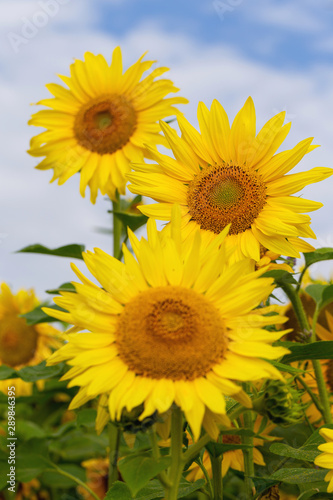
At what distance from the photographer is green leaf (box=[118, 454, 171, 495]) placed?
92 cm

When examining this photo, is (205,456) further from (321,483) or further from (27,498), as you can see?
(27,498)

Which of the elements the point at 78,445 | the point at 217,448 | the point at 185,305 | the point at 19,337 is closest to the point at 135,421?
the point at 185,305

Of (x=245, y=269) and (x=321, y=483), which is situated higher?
(x=245, y=269)

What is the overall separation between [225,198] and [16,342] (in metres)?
1.86

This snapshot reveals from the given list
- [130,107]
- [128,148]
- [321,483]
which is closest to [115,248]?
[128,148]

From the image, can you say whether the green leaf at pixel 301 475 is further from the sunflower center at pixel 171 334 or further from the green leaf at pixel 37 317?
the green leaf at pixel 37 317

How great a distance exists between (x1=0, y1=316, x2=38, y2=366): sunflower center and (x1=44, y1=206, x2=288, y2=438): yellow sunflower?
6.55 ft

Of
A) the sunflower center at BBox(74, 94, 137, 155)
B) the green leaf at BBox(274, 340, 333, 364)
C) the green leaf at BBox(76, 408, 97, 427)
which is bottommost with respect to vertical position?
the green leaf at BBox(76, 408, 97, 427)

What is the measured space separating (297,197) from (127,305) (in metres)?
0.52

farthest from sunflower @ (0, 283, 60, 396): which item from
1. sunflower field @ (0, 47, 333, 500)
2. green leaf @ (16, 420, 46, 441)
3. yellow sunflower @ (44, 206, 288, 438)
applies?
yellow sunflower @ (44, 206, 288, 438)

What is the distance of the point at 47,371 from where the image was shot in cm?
184

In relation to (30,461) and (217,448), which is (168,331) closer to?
(217,448)

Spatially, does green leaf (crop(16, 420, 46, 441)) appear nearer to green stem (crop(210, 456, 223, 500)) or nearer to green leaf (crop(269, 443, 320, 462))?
green stem (crop(210, 456, 223, 500))

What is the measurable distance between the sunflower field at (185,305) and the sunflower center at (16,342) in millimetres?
606
